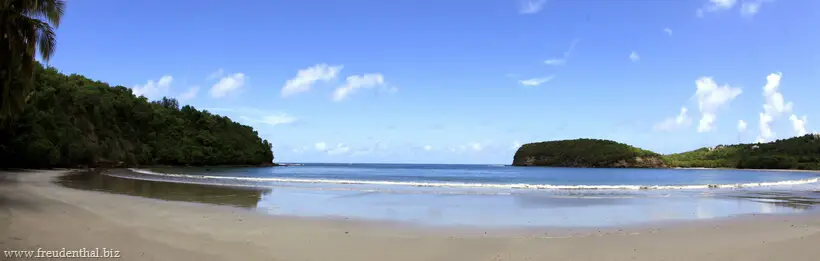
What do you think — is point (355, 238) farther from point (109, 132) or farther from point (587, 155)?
point (587, 155)

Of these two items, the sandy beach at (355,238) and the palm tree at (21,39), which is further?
the palm tree at (21,39)

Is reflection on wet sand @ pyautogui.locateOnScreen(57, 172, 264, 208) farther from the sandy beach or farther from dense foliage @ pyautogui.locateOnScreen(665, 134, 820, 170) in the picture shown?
dense foliage @ pyautogui.locateOnScreen(665, 134, 820, 170)

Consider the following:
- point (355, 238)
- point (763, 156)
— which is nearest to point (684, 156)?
point (763, 156)

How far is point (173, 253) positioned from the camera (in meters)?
6.96

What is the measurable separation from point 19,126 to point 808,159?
17035 centimetres

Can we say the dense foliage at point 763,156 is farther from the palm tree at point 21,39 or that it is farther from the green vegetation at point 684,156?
the palm tree at point 21,39

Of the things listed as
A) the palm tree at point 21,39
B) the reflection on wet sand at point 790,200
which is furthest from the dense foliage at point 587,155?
the palm tree at point 21,39

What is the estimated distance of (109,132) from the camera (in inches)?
2721

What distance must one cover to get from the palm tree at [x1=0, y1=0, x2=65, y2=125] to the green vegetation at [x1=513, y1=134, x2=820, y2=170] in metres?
156

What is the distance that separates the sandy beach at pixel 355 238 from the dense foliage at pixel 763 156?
14656 cm

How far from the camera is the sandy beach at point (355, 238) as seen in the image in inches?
290

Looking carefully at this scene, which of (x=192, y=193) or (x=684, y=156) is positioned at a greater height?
(x=684, y=156)

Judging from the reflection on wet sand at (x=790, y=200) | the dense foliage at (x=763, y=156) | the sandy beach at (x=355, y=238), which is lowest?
the reflection on wet sand at (x=790, y=200)

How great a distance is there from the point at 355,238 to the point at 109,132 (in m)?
74.4
